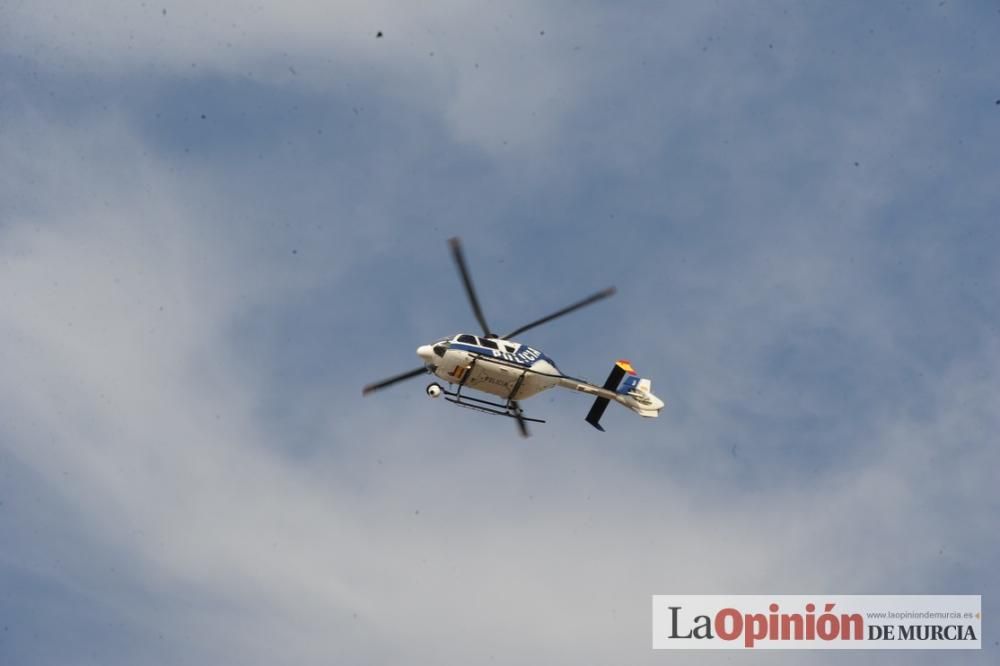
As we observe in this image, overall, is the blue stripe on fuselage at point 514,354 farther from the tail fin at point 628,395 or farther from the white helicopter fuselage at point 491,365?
the tail fin at point 628,395

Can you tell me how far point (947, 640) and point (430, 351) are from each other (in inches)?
1136

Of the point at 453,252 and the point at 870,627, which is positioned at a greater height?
the point at 453,252


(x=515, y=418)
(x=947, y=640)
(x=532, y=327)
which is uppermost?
(x=532, y=327)

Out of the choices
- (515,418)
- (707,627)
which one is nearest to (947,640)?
(707,627)

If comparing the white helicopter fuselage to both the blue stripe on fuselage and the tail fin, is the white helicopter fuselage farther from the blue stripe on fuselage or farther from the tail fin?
the tail fin

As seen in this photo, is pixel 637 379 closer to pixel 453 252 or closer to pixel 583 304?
pixel 583 304

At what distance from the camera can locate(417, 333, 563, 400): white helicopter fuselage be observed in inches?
2174

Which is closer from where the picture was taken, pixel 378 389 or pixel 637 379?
pixel 378 389

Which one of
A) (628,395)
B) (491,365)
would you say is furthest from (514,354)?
(628,395)

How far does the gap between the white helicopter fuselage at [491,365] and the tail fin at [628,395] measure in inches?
186

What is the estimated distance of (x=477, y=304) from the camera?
188ft

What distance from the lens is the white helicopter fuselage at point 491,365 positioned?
5522 cm

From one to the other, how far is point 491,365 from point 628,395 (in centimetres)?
935

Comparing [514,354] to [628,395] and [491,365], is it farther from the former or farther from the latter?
[628,395]
